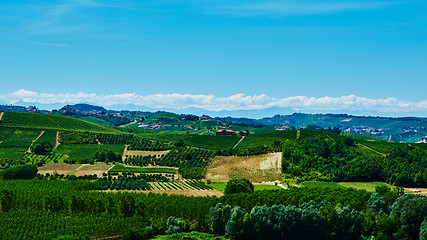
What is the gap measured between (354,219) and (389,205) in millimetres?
12847

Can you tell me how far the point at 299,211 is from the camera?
68.1 metres

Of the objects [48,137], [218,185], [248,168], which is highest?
[48,137]

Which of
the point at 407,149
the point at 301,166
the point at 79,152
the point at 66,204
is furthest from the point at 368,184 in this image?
the point at 79,152

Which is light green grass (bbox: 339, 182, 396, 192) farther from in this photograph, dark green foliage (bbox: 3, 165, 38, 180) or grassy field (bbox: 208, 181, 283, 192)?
dark green foliage (bbox: 3, 165, 38, 180)

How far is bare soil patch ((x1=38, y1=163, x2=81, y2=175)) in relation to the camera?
127 metres

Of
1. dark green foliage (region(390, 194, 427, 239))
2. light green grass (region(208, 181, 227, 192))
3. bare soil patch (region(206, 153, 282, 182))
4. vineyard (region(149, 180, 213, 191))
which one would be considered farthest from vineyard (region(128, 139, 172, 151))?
dark green foliage (region(390, 194, 427, 239))

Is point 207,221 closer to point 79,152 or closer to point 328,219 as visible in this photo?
point 328,219

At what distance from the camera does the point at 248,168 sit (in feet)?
438

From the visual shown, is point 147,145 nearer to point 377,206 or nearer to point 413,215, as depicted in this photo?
point 377,206

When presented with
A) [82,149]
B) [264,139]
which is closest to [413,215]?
[264,139]

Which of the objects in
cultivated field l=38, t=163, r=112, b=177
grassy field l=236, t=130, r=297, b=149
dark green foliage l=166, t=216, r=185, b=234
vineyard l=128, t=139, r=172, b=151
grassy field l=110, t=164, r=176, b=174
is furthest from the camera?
grassy field l=236, t=130, r=297, b=149

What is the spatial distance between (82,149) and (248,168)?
69604 mm

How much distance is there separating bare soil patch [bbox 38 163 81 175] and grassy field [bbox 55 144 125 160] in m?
9.17

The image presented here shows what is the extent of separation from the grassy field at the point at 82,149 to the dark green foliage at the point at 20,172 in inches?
1114
